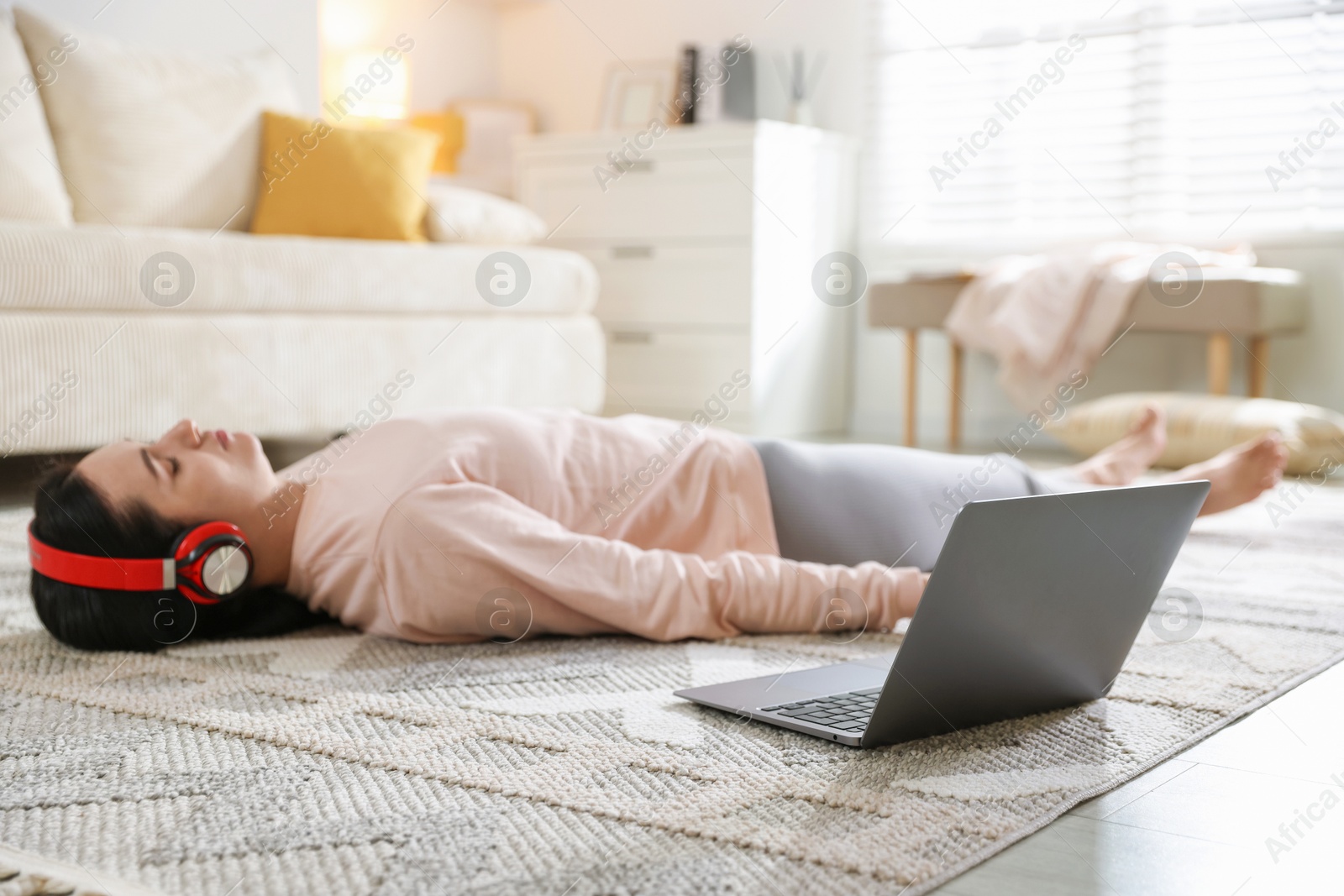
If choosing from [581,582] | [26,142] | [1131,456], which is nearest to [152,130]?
[26,142]

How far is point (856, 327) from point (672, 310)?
0.67 metres

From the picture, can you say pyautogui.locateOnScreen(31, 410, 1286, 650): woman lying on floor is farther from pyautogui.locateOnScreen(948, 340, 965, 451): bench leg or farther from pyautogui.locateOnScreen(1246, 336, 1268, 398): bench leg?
pyautogui.locateOnScreen(948, 340, 965, 451): bench leg

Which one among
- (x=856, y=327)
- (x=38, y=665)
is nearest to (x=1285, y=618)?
(x=38, y=665)

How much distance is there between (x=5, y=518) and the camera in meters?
1.99

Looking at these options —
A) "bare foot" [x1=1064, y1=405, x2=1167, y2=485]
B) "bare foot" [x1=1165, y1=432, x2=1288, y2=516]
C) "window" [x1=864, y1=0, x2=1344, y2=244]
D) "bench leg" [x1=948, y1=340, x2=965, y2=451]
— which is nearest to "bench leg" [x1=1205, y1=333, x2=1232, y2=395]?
"window" [x1=864, y1=0, x2=1344, y2=244]

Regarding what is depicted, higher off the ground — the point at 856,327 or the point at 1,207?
the point at 1,207

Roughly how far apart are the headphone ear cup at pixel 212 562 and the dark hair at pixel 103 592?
15 mm

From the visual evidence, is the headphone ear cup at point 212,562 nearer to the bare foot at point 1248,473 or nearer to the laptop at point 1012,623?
the laptop at point 1012,623

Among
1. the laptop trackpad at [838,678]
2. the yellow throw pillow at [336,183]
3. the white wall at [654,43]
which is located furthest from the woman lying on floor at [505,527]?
the white wall at [654,43]

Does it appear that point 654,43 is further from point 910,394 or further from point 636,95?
point 910,394

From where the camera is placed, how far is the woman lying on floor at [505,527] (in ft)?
3.88

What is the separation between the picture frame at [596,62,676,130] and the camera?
13.3 feet

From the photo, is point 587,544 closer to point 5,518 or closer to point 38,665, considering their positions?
point 38,665

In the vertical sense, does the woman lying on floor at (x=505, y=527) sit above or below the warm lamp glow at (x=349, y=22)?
below
